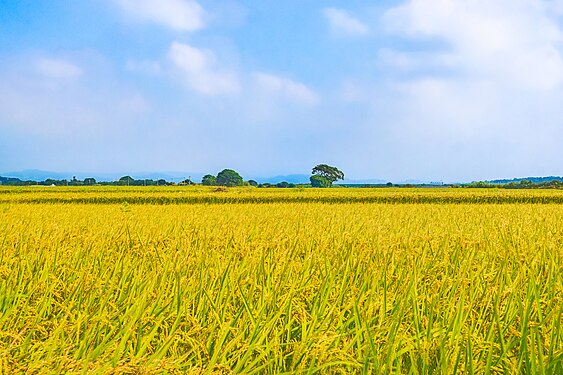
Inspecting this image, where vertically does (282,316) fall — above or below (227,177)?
below

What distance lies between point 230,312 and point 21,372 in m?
1.02

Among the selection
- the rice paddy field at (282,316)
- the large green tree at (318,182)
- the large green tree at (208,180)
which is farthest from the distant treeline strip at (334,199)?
the large green tree at (208,180)

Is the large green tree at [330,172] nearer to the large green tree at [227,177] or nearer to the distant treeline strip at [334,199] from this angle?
the large green tree at [227,177]

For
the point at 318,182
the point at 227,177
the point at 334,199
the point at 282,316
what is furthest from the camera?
the point at 227,177

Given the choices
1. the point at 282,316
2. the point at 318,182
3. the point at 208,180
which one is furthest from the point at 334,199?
the point at 208,180

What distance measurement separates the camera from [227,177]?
5212 inches

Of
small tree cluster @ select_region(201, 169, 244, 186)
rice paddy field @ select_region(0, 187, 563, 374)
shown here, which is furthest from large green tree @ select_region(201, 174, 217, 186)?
rice paddy field @ select_region(0, 187, 563, 374)


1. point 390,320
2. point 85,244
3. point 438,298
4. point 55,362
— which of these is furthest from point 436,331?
point 85,244

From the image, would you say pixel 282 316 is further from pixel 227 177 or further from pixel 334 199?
pixel 227 177

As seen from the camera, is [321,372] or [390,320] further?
[390,320]

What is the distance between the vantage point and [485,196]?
21.7 m

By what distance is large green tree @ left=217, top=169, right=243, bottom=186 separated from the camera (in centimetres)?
13040

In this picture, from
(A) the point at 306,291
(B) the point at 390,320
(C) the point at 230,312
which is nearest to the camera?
(B) the point at 390,320

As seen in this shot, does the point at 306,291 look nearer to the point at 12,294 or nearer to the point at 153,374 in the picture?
the point at 153,374
